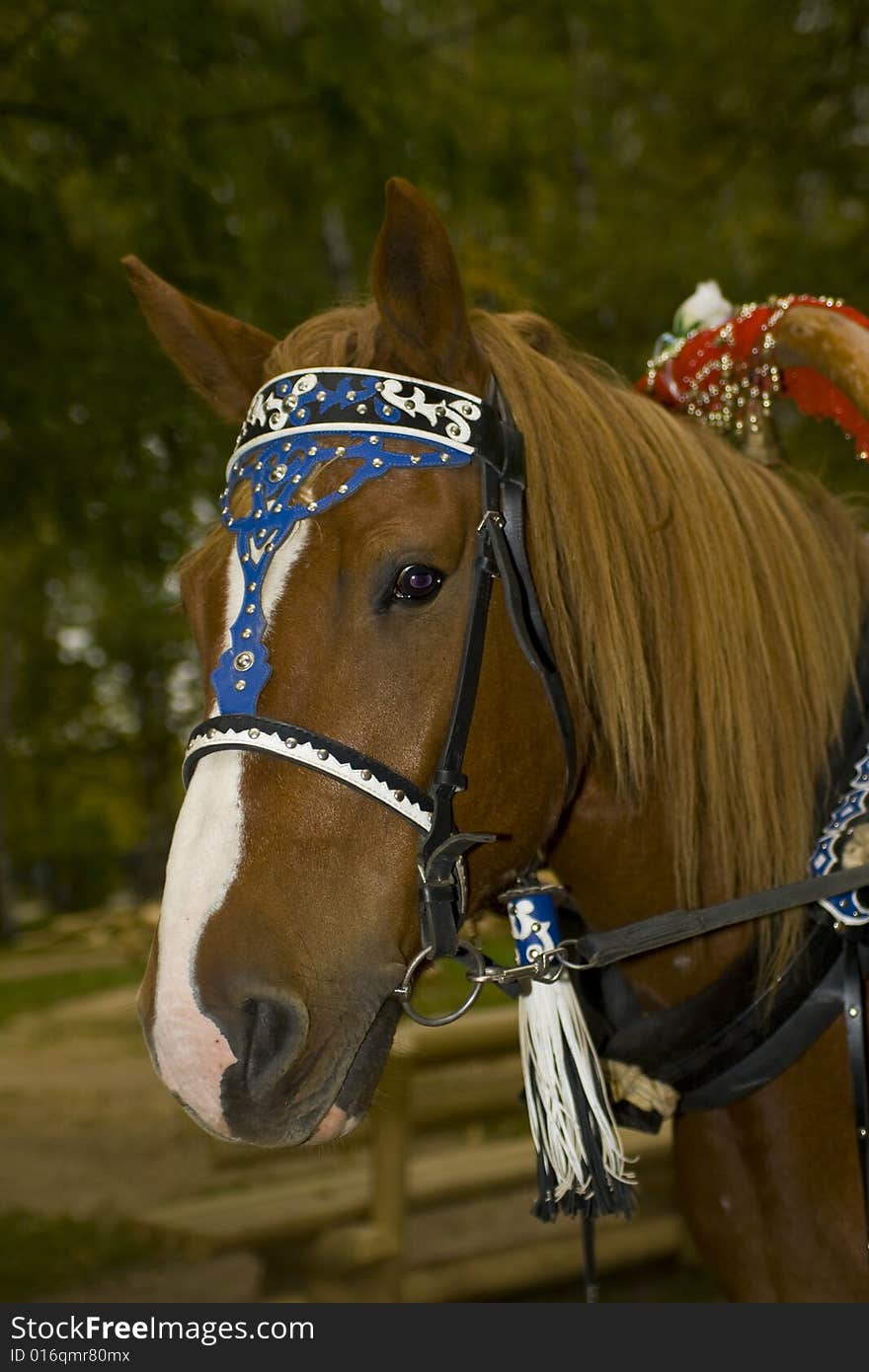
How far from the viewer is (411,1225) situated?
555cm

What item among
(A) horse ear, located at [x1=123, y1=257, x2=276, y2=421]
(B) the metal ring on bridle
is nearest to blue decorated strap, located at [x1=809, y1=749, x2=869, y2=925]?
(B) the metal ring on bridle

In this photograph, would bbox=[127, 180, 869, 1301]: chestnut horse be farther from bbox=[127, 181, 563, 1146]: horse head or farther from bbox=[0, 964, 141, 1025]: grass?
bbox=[0, 964, 141, 1025]: grass

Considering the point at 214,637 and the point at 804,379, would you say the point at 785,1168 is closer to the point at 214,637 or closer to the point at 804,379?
the point at 214,637

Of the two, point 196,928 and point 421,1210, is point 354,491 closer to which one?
point 196,928

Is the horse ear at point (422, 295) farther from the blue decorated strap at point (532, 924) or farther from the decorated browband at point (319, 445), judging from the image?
the blue decorated strap at point (532, 924)

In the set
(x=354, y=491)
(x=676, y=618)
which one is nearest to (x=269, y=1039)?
(x=354, y=491)

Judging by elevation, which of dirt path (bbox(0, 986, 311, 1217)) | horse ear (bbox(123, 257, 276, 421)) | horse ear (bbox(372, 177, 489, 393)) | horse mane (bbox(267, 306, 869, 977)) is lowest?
dirt path (bbox(0, 986, 311, 1217))

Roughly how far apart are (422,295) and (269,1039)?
114 centimetres

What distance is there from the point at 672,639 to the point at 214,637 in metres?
0.80

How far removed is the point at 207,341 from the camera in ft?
7.14

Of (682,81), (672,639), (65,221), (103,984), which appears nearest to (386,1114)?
(672,639)

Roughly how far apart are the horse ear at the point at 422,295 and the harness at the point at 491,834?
0.06m

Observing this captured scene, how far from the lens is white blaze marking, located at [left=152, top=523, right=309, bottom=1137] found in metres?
1.52

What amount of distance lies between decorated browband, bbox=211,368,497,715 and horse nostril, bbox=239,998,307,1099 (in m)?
0.46
